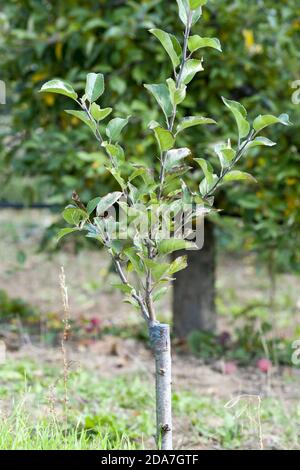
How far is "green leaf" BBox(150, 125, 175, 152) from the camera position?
182 centimetres

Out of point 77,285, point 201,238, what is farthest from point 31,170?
point 77,285

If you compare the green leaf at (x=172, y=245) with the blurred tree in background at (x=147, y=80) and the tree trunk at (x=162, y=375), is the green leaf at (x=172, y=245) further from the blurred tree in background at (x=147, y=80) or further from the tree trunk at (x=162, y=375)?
the blurred tree in background at (x=147, y=80)

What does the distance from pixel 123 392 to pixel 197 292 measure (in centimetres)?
150

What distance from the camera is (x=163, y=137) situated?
1.85 m

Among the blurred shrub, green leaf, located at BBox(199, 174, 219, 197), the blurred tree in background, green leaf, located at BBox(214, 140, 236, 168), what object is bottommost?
green leaf, located at BBox(199, 174, 219, 197)

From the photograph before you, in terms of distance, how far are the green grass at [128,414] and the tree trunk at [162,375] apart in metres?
0.32

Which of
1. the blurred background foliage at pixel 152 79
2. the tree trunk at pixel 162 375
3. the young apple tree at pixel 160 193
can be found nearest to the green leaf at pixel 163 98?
the young apple tree at pixel 160 193

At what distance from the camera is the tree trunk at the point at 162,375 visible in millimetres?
1944

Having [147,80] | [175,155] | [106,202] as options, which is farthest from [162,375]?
[147,80]

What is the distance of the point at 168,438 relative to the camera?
6.53 ft

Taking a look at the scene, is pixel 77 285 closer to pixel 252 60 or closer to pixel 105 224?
pixel 252 60

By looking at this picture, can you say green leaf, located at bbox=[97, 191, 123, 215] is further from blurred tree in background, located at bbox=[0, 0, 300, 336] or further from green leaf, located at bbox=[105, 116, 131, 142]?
blurred tree in background, located at bbox=[0, 0, 300, 336]

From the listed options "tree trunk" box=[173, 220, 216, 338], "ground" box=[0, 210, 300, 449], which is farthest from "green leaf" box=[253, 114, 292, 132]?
"tree trunk" box=[173, 220, 216, 338]

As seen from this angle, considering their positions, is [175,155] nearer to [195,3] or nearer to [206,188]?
[206,188]
